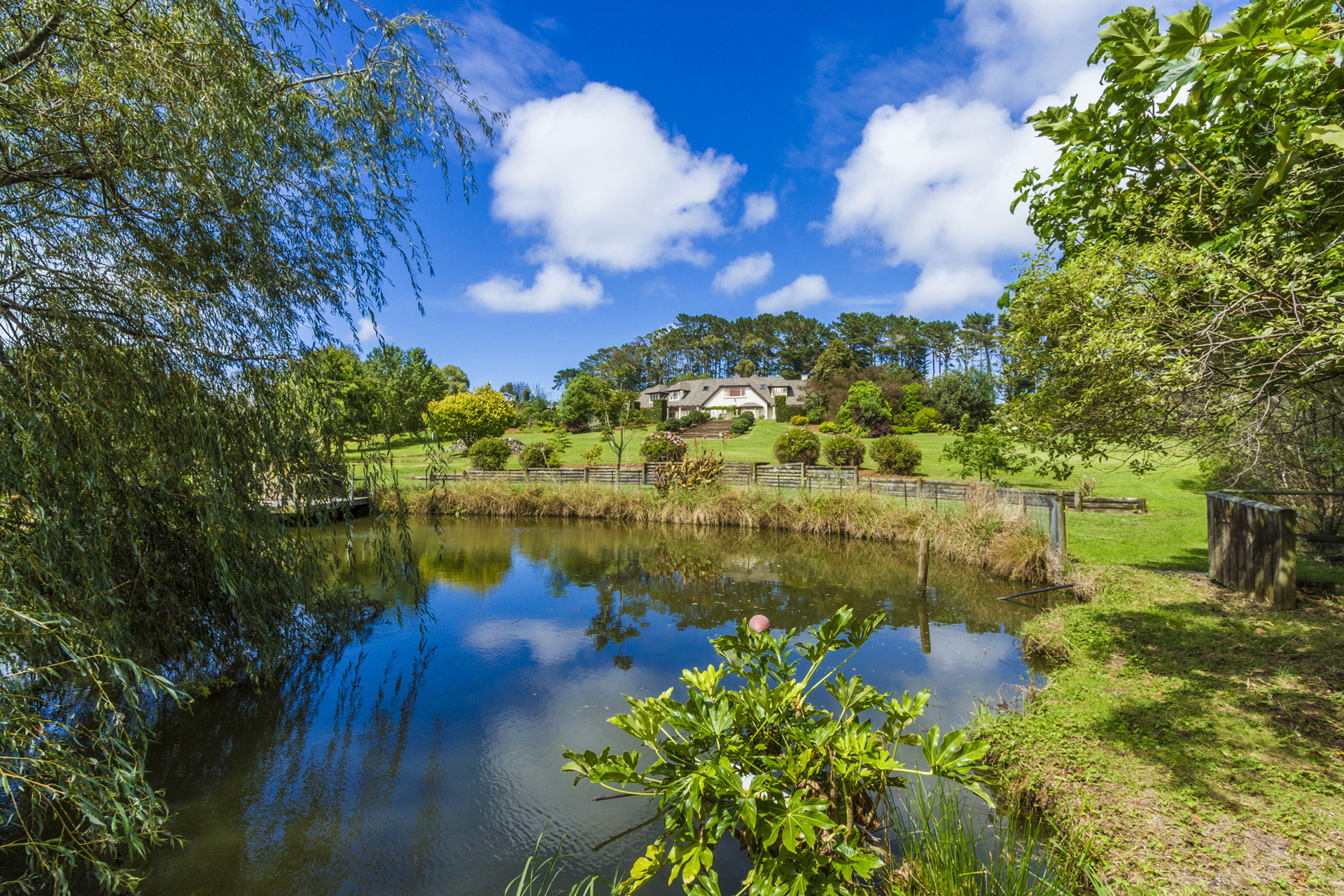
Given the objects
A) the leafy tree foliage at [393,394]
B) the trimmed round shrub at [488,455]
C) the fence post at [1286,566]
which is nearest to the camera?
the leafy tree foliage at [393,394]

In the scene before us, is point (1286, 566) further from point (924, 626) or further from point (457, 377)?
point (457, 377)

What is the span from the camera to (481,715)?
7047 millimetres

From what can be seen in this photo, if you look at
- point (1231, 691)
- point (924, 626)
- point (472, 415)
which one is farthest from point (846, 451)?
point (1231, 691)

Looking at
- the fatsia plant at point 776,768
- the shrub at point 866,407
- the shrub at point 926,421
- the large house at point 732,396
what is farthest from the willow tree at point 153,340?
the large house at point 732,396

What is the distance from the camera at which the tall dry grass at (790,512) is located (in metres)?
12.6

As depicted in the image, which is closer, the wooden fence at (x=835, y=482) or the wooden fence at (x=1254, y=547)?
the wooden fence at (x=1254, y=547)

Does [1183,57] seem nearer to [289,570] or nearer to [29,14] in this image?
[29,14]

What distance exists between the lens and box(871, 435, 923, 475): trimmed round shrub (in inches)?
1069

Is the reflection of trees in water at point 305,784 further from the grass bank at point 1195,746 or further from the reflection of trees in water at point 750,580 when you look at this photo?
the grass bank at point 1195,746

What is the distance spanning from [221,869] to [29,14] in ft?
20.3

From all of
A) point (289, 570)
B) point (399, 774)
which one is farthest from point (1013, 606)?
point (289, 570)

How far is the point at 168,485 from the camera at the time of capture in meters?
5.10

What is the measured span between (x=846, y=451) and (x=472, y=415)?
22.4 metres

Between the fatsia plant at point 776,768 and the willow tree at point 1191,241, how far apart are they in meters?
3.17
